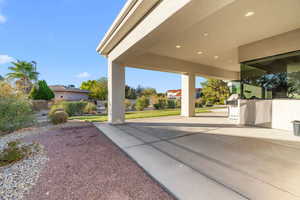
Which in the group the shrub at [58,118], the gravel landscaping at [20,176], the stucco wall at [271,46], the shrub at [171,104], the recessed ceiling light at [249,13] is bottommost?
the gravel landscaping at [20,176]

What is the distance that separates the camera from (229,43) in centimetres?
550

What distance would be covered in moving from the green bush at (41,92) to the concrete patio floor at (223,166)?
60.4 feet

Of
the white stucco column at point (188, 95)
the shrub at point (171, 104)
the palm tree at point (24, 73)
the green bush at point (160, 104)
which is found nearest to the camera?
the white stucco column at point (188, 95)

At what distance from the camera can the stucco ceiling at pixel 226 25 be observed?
278 centimetres

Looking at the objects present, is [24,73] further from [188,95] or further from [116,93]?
[188,95]

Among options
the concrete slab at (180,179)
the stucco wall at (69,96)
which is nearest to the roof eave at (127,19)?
the concrete slab at (180,179)

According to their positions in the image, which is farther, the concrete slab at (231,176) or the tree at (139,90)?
the tree at (139,90)

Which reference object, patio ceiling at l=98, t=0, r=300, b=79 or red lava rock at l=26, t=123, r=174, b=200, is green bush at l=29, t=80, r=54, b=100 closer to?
patio ceiling at l=98, t=0, r=300, b=79

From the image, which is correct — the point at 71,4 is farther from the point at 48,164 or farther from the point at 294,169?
the point at 294,169

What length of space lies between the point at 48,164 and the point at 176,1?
425cm

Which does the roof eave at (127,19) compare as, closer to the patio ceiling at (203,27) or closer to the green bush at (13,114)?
the patio ceiling at (203,27)

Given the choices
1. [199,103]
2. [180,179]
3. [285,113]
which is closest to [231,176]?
[180,179]

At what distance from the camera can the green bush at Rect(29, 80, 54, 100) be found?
51.6 feet

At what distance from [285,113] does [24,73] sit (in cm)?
2644
